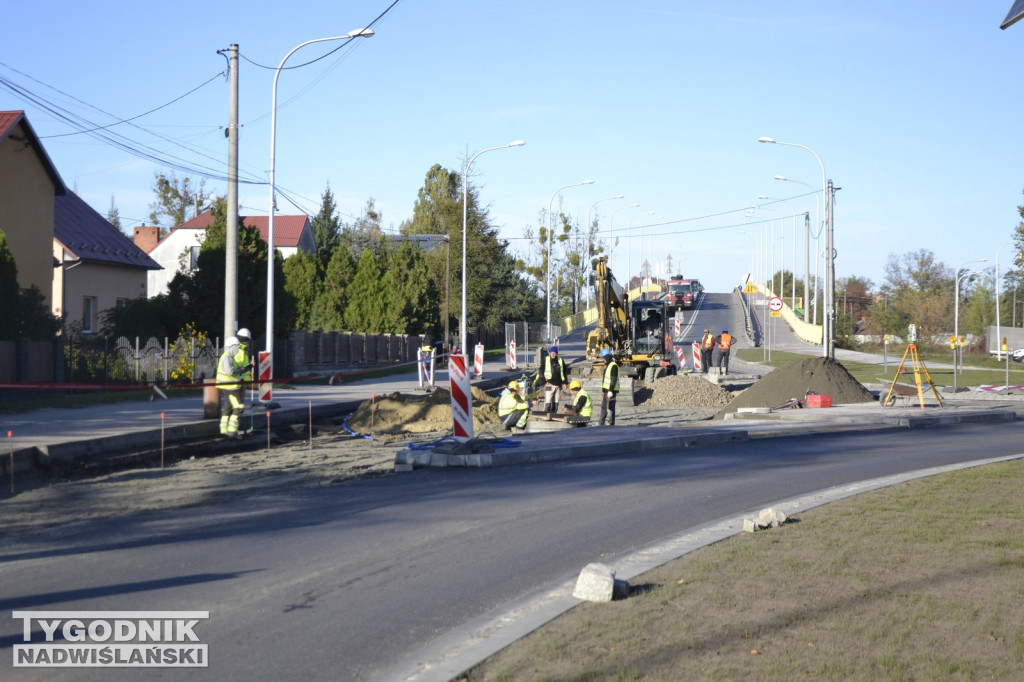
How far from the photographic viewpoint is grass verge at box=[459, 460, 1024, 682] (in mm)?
4902

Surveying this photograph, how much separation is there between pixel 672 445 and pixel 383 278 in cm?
3818

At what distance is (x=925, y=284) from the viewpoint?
303 feet

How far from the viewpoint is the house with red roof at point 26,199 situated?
2938 centimetres

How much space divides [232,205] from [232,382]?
189 inches

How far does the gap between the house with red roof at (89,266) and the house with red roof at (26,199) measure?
8.15 ft

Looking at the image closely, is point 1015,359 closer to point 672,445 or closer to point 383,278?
point 383,278

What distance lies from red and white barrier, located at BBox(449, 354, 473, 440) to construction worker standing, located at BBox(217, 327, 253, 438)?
17.4 feet

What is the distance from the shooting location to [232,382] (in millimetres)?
17062

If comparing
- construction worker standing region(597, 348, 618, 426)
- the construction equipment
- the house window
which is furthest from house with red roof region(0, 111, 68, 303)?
construction worker standing region(597, 348, 618, 426)

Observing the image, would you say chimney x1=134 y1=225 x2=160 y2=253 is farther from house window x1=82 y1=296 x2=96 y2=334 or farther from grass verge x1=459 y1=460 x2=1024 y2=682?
grass verge x1=459 y1=460 x2=1024 y2=682

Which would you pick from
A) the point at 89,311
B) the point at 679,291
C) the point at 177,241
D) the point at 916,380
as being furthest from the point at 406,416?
the point at 679,291

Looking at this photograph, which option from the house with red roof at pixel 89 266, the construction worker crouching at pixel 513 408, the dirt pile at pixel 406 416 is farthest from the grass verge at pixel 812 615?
the house with red roof at pixel 89 266

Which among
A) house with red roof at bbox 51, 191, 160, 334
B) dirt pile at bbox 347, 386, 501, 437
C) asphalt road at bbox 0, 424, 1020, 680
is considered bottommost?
asphalt road at bbox 0, 424, 1020, 680

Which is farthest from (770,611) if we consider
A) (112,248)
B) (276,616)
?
(112,248)
